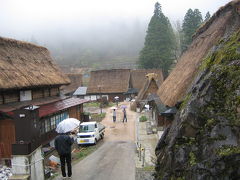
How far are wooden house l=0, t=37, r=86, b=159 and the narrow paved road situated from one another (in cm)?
309

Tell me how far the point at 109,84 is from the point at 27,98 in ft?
99.8

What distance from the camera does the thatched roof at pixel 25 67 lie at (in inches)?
663

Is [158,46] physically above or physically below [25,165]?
above

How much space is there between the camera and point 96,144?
1933cm

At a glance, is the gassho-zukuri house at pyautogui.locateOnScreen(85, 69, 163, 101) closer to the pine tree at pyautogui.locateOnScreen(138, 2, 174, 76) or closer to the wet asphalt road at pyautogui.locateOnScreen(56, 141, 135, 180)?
the pine tree at pyautogui.locateOnScreen(138, 2, 174, 76)

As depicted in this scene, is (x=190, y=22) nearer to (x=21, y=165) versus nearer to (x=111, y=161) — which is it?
(x=111, y=161)

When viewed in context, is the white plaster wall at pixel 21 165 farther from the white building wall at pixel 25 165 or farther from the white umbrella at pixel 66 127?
the white umbrella at pixel 66 127

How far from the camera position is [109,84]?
48.7 metres

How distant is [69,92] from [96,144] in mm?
34062

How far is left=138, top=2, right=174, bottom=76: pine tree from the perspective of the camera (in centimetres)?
5262

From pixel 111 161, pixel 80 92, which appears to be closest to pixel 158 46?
pixel 80 92

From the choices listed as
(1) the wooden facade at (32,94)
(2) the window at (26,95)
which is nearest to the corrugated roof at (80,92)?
(1) the wooden facade at (32,94)

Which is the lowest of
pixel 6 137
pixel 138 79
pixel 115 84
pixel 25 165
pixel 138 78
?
pixel 25 165

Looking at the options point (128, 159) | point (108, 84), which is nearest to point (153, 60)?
point (108, 84)
